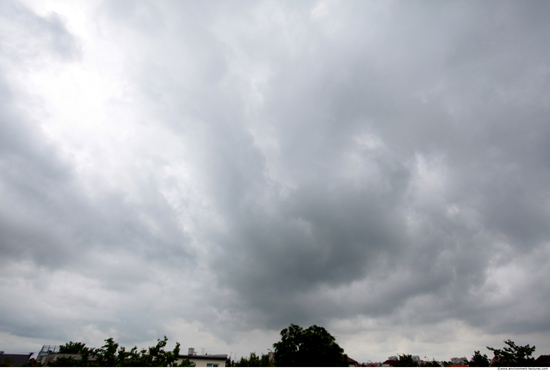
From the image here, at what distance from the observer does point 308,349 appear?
7275 cm

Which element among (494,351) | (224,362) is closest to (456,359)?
(494,351)

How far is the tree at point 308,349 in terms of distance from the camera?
232ft

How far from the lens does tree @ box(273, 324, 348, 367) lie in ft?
232

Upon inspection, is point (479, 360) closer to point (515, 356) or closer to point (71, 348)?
point (515, 356)

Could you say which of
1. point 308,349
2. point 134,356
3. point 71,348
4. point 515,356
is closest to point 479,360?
point 515,356

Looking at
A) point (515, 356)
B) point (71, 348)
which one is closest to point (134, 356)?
point (515, 356)

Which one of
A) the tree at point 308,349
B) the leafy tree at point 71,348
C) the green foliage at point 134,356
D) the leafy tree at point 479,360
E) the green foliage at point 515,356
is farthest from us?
the leafy tree at point 71,348

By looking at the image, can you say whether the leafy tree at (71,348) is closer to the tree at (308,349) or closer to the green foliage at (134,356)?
the tree at (308,349)

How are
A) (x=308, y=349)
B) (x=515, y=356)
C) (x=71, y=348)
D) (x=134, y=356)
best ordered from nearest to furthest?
(x=134, y=356) < (x=515, y=356) < (x=308, y=349) < (x=71, y=348)

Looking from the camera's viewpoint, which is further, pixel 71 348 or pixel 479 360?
pixel 71 348

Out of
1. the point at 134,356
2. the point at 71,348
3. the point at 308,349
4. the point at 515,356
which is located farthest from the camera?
the point at 71,348

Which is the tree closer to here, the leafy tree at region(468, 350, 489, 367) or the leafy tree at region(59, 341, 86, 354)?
the leafy tree at region(468, 350, 489, 367)

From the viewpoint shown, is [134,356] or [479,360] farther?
[479,360]

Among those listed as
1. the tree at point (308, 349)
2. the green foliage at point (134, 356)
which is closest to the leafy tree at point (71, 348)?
the tree at point (308, 349)
